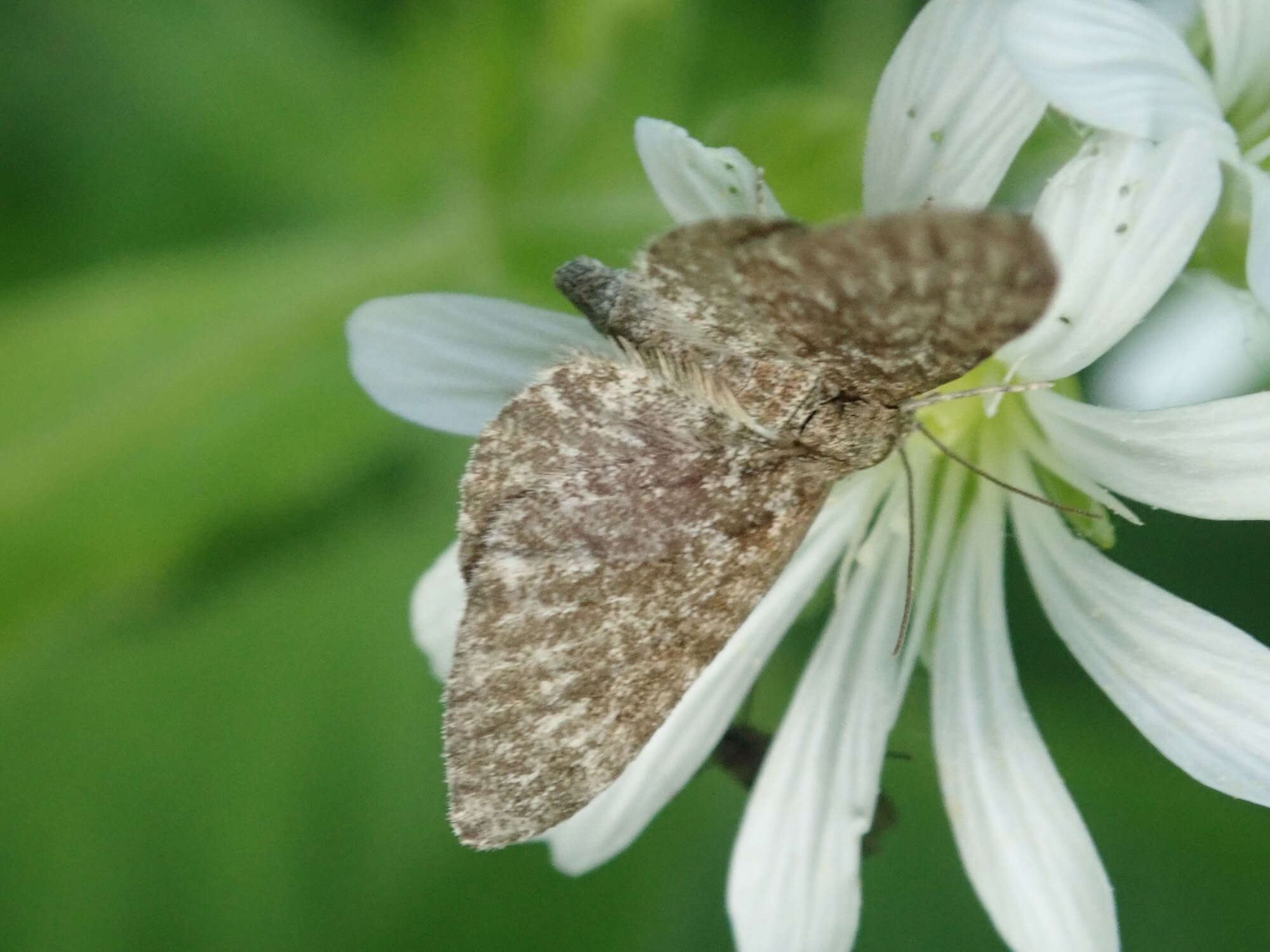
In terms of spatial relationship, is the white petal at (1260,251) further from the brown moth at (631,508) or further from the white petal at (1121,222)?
the brown moth at (631,508)

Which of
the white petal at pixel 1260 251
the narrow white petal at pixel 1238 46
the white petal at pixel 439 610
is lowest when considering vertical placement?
the white petal at pixel 1260 251

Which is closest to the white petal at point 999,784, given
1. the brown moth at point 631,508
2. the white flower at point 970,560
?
the white flower at point 970,560

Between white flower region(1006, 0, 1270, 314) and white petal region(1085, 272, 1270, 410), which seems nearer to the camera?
white flower region(1006, 0, 1270, 314)

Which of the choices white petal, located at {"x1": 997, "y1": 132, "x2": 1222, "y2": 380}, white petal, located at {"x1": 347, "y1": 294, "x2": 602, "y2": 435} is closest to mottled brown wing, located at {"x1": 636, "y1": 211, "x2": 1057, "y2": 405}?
white petal, located at {"x1": 997, "y1": 132, "x2": 1222, "y2": 380}

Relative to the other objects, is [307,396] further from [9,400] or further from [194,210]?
[194,210]

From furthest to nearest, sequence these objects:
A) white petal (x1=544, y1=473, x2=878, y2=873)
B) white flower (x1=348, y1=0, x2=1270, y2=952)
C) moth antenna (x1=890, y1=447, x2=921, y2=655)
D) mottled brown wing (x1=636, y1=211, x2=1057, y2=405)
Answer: white petal (x1=544, y1=473, x2=878, y2=873)
moth antenna (x1=890, y1=447, x2=921, y2=655)
white flower (x1=348, y1=0, x2=1270, y2=952)
mottled brown wing (x1=636, y1=211, x2=1057, y2=405)

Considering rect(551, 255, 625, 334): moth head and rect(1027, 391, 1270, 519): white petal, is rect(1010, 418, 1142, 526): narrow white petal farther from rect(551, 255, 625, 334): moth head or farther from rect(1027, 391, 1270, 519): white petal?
rect(551, 255, 625, 334): moth head
